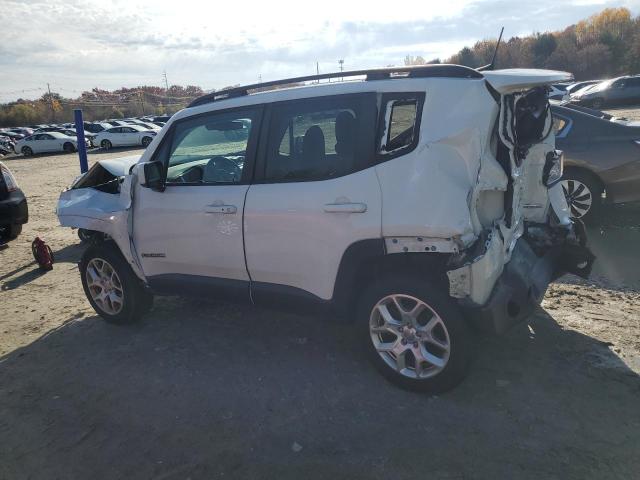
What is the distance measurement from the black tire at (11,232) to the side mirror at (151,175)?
506cm

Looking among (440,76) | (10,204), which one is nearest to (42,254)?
(10,204)

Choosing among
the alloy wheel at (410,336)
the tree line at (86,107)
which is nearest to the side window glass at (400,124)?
the alloy wheel at (410,336)

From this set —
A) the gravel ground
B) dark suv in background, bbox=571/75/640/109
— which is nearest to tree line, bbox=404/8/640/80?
dark suv in background, bbox=571/75/640/109

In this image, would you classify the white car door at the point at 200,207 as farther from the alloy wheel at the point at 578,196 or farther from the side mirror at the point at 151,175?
the alloy wheel at the point at 578,196

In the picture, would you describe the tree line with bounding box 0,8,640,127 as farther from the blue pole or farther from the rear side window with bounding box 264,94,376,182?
the rear side window with bounding box 264,94,376,182

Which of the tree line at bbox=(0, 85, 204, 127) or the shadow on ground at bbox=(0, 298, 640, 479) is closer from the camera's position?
the shadow on ground at bbox=(0, 298, 640, 479)

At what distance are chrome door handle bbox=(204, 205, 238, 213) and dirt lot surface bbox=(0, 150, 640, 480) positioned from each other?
3.82 feet

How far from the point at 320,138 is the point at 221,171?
0.90 meters

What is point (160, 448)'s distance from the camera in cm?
291

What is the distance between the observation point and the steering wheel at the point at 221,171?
373cm

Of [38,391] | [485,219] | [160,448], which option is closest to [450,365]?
[485,219]

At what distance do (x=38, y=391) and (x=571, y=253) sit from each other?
4.16m

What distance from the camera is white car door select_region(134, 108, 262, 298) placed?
3670 mm

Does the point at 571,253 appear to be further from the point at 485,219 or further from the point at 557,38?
the point at 557,38
